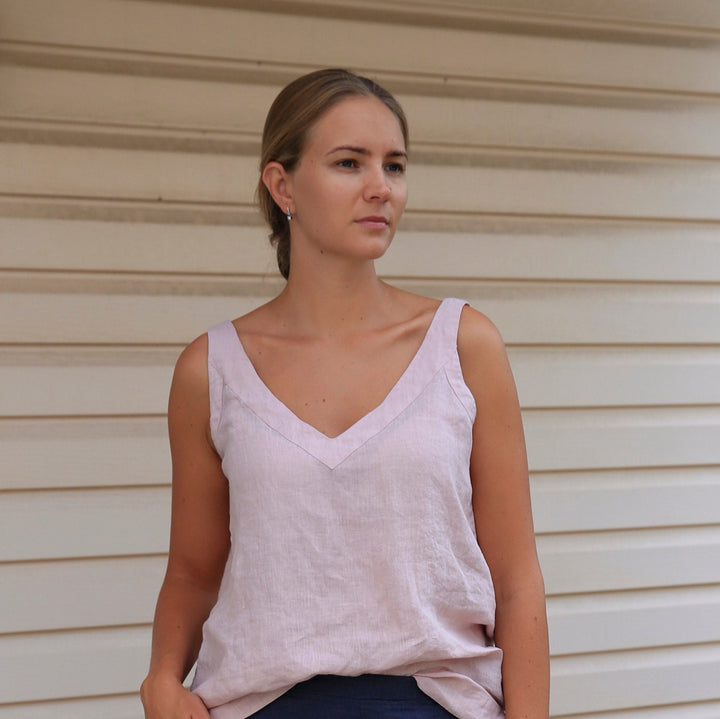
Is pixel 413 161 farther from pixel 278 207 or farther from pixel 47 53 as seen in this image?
pixel 278 207

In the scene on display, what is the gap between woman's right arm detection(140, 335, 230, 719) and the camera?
212 cm

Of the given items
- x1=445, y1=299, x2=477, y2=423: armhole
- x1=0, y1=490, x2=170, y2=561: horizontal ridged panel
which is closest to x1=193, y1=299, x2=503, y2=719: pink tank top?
x1=445, y1=299, x2=477, y2=423: armhole

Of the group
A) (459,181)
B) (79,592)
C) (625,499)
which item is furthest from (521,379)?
(79,592)

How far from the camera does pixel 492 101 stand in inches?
145

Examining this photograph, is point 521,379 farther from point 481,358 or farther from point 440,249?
point 481,358

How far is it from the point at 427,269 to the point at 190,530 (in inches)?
64.7

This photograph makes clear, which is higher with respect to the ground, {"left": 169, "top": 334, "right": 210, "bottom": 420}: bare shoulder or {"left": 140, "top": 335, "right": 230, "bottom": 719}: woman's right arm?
{"left": 169, "top": 334, "right": 210, "bottom": 420}: bare shoulder

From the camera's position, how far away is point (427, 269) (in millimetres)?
3611

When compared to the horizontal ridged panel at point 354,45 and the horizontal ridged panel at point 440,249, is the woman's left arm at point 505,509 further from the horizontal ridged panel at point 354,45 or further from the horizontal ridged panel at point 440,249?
the horizontal ridged panel at point 354,45

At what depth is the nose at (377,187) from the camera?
1.98 m

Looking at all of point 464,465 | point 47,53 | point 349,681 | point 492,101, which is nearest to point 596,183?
point 492,101

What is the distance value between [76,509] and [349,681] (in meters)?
1.58

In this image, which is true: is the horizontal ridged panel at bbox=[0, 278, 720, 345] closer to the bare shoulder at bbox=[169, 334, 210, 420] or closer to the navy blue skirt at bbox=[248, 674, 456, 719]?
the bare shoulder at bbox=[169, 334, 210, 420]

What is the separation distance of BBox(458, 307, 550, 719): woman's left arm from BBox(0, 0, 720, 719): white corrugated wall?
1.52 metres
